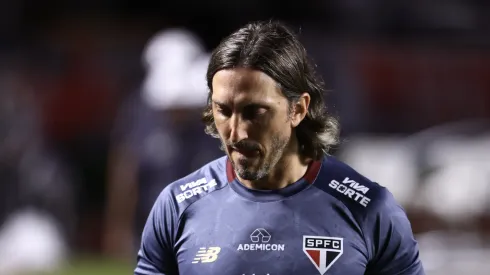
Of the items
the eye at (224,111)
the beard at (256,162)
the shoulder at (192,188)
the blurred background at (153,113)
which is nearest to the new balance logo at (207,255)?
the shoulder at (192,188)

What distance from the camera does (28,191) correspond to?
523 inches

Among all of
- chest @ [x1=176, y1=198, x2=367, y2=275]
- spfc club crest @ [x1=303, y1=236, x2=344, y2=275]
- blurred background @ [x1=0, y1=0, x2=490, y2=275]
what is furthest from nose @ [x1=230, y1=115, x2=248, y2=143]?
blurred background @ [x1=0, y1=0, x2=490, y2=275]

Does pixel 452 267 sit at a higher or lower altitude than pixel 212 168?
lower

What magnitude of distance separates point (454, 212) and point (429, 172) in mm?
440

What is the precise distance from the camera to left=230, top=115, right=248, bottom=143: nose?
179 inches

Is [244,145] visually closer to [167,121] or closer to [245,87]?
[245,87]

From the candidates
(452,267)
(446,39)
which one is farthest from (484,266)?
(446,39)

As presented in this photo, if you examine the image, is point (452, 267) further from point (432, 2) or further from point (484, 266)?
point (432, 2)

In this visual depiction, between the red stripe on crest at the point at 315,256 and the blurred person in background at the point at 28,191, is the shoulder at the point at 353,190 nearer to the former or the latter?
the red stripe on crest at the point at 315,256

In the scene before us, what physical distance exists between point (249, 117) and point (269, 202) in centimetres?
37

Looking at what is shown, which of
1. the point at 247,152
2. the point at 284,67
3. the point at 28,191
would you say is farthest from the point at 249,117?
the point at 28,191

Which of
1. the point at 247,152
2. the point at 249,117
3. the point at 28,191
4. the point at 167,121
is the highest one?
the point at 249,117

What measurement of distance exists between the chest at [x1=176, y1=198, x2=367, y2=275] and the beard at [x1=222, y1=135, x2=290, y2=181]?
0.16 metres

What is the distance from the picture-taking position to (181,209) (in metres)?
4.77
